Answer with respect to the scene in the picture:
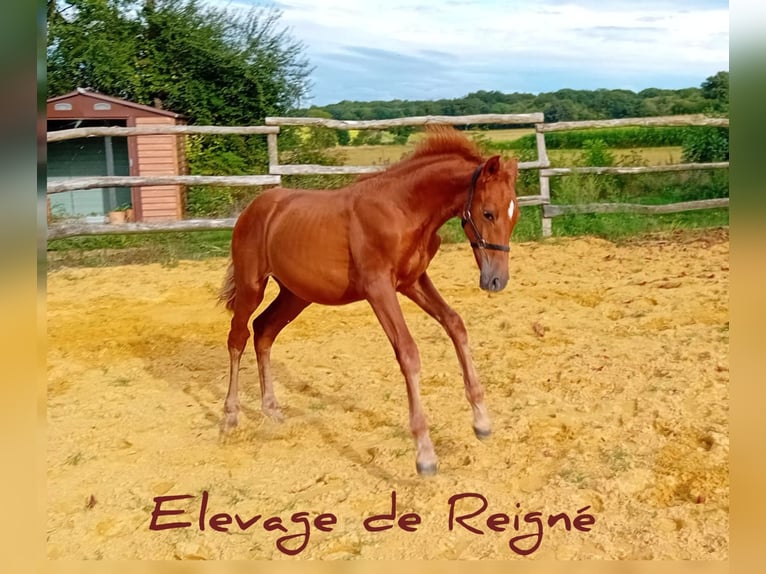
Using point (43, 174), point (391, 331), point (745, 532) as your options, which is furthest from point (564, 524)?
point (43, 174)

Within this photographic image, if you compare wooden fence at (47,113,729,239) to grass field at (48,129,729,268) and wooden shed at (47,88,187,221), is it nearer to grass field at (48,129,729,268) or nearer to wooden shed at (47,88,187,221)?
grass field at (48,129,729,268)

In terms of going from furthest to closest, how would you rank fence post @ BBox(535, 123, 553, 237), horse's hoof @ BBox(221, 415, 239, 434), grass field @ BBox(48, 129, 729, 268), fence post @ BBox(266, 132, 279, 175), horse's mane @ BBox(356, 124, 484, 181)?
1. fence post @ BBox(535, 123, 553, 237)
2. grass field @ BBox(48, 129, 729, 268)
3. fence post @ BBox(266, 132, 279, 175)
4. horse's hoof @ BBox(221, 415, 239, 434)
5. horse's mane @ BBox(356, 124, 484, 181)

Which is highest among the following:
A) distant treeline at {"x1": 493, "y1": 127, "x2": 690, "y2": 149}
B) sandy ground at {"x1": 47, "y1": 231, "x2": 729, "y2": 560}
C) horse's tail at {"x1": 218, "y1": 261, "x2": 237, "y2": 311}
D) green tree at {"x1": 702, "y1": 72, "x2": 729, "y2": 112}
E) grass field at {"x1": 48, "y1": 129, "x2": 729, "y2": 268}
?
green tree at {"x1": 702, "y1": 72, "x2": 729, "y2": 112}

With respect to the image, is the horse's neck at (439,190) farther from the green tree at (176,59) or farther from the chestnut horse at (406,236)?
the green tree at (176,59)

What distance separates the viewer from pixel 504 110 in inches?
280

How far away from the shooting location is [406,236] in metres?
3.10

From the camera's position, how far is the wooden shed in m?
7.37

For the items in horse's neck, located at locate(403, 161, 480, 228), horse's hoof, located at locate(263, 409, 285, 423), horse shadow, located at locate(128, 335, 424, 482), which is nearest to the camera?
horse's neck, located at locate(403, 161, 480, 228)

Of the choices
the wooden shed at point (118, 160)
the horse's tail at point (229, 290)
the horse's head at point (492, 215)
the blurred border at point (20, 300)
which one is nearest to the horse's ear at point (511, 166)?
the horse's head at point (492, 215)

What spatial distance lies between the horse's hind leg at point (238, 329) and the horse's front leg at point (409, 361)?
908 millimetres

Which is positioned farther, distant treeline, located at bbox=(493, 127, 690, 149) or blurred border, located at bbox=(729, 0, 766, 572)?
distant treeline, located at bbox=(493, 127, 690, 149)

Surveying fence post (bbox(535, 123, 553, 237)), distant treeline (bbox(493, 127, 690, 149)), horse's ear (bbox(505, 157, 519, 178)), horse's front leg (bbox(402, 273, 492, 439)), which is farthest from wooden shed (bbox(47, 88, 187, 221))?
horse's ear (bbox(505, 157, 519, 178))

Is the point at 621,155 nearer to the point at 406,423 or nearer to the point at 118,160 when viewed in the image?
the point at 406,423

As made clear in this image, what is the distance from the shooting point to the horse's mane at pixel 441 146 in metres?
3.13
